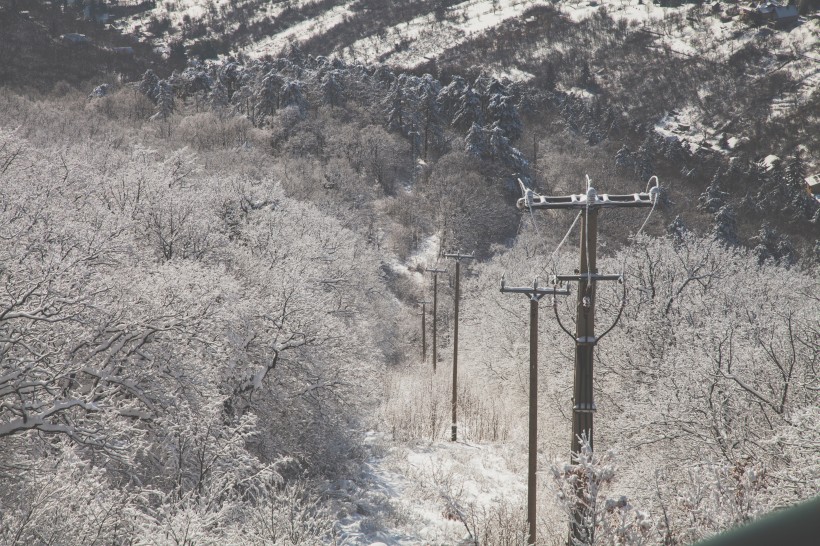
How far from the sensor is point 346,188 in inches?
2867

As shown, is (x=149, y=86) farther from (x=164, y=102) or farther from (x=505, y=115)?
(x=505, y=115)

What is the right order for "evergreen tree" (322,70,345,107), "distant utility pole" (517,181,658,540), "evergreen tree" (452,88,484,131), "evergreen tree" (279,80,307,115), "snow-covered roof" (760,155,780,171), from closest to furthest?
"distant utility pole" (517,181,658,540), "evergreen tree" (279,80,307,115), "evergreen tree" (452,88,484,131), "evergreen tree" (322,70,345,107), "snow-covered roof" (760,155,780,171)

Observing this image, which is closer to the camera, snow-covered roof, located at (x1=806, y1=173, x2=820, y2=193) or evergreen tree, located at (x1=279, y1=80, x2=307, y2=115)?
evergreen tree, located at (x1=279, y1=80, x2=307, y2=115)

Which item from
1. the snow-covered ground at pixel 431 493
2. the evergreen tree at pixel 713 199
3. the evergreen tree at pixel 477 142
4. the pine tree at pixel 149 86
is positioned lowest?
the evergreen tree at pixel 713 199

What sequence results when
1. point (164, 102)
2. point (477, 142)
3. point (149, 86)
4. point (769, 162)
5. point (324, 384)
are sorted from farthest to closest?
point (769, 162)
point (149, 86)
point (164, 102)
point (477, 142)
point (324, 384)

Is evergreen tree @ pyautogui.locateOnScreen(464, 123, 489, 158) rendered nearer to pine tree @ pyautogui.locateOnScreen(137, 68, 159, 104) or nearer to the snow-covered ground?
pine tree @ pyautogui.locateOnScreen(137, 68, 159, 104)

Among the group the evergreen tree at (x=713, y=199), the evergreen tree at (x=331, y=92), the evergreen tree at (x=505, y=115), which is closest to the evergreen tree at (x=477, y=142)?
the evergreen tree at (x=505, y=115)

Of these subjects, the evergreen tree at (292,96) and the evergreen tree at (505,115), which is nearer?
the evergreen tree at (292,96)

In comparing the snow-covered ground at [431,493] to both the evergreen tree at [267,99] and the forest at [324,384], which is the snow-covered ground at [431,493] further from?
the evergreen tree at [267,99]

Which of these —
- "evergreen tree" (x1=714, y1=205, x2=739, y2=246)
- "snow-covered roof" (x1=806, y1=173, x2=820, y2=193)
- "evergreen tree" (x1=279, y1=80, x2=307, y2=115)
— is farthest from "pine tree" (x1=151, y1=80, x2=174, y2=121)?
"snow-covered roof" (x1=806, y1=173, x2=820, y2=193)

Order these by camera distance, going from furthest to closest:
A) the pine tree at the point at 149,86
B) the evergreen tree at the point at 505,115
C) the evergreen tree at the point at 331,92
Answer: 1. the pine tree at the point at 149,86
2. the evergreen tree at the point at 331,92
3. the evergreen tree at the point at 505,115

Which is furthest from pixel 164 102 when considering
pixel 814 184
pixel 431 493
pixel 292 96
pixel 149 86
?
pixel 814 184

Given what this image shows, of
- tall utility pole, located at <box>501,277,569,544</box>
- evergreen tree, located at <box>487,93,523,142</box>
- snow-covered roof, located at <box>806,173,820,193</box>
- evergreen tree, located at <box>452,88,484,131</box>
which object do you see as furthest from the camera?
snow-covered roof, located at <box>806,173,820,193</box>

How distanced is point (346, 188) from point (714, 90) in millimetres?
173458
